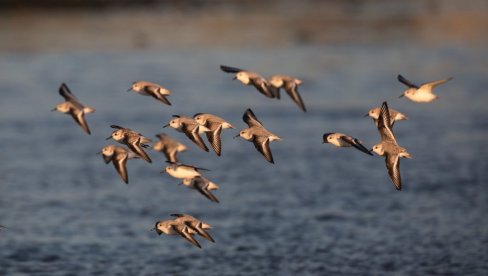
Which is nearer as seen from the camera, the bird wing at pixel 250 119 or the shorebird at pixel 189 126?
the shorebird at pixel 189 126

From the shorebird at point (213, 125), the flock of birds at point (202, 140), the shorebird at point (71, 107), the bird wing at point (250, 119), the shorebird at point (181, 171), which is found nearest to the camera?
the flock of birds at point (202, 140)

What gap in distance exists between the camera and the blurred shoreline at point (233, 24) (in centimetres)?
4991

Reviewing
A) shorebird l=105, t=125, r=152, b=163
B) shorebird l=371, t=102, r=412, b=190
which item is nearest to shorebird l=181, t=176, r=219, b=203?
shorebird l=105, t=125, r=152, b=163

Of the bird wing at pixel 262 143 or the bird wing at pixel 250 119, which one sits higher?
the bird wing at pixel 250 119

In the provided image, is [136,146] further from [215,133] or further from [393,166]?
[393,166]

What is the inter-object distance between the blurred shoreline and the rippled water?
21.9 feet

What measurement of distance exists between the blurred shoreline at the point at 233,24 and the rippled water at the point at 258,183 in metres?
6.68

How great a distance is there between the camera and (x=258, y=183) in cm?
2752

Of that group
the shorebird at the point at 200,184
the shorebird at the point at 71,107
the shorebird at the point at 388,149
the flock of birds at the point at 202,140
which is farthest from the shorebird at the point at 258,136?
the shorebird at the point at 71,107

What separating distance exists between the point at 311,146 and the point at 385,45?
18.9m

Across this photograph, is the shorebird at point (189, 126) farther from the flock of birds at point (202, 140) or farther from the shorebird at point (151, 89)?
the shorebird at point (151, 89)

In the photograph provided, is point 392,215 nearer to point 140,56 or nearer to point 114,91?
point 114,91

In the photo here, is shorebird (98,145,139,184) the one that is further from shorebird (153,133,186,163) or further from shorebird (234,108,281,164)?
shorebird (234,108,281,164)

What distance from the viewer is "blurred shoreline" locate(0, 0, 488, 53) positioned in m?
49.9
